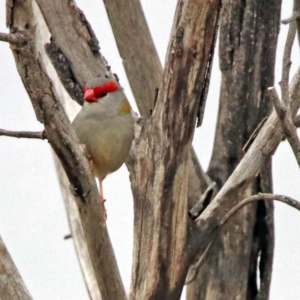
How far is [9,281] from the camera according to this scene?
3199mm

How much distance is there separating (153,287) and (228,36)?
5.11ft

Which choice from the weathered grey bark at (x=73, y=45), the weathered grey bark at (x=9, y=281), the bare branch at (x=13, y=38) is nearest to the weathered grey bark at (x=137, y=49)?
the weathered grey bark at (x=73, y=45)

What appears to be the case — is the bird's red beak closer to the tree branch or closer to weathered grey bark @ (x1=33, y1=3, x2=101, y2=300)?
the tree branch

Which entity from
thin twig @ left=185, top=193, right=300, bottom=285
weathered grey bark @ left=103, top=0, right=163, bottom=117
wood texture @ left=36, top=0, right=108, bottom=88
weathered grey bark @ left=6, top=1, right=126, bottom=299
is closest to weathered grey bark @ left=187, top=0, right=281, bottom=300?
weathered grey bark @ left=103, top=0, right=163, bottom=117

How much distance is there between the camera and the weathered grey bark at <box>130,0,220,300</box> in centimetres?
317

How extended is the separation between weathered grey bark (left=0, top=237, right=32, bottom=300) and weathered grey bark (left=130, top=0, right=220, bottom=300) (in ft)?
1.54

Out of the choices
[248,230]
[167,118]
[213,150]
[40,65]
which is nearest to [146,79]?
[213,150]

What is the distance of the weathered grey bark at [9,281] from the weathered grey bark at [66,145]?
0.29 metres

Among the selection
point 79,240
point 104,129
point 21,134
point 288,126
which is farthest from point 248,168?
point 79,240

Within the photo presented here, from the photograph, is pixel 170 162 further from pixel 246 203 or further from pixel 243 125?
pixel 243 125

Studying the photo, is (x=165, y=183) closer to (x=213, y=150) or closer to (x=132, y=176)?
(x=132, y=176)

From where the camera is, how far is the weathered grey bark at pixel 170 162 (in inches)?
125

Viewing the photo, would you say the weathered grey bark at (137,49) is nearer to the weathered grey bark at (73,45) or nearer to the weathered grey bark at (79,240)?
the weathered grey bark at (73,45)

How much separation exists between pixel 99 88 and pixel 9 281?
3.18 ft
